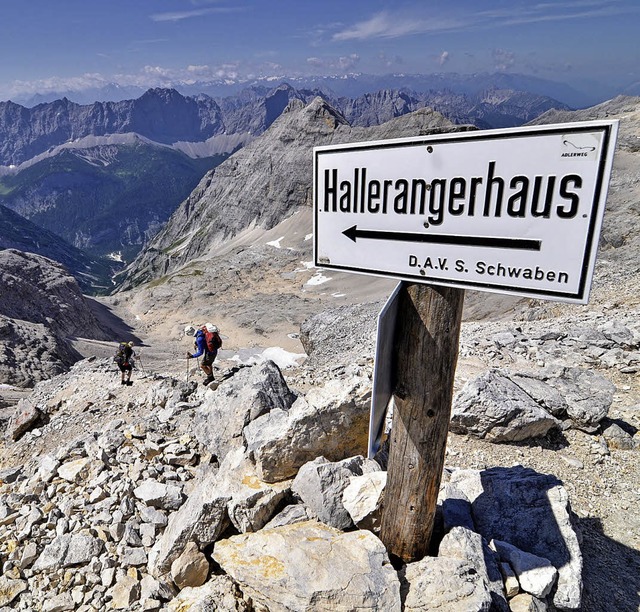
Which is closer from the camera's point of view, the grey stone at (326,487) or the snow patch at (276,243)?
the grey stone at (326,487)

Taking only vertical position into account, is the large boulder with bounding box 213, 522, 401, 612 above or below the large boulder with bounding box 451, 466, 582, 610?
above

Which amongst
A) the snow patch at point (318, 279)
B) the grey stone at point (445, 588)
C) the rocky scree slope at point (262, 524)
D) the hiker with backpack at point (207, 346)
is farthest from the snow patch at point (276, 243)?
the grey stone at point (445, 588)

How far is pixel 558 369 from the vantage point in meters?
10.7

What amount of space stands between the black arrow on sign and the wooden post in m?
0.53

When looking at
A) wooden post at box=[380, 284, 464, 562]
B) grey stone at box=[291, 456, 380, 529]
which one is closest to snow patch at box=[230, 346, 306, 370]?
grey stone at box=[291, 456, 380, 529]

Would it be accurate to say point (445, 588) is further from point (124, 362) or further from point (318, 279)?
point (318, 279)

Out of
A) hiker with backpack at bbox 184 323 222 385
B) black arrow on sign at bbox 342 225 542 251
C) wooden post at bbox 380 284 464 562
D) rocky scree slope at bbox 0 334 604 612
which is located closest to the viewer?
black arrow on sign at bbox 342 225 542 251

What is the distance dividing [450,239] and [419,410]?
1.72 meters

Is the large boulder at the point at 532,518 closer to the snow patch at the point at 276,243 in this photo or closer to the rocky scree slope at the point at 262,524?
the rocky scree slope at the point at 262,524

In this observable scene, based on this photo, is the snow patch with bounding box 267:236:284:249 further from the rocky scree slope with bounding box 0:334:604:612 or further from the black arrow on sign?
the black arrow on sign

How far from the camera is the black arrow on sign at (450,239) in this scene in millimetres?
2869

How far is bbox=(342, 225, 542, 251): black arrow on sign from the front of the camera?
2869 millimetres

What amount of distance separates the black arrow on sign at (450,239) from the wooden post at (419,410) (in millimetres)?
528

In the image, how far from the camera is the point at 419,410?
3969 millimetres
